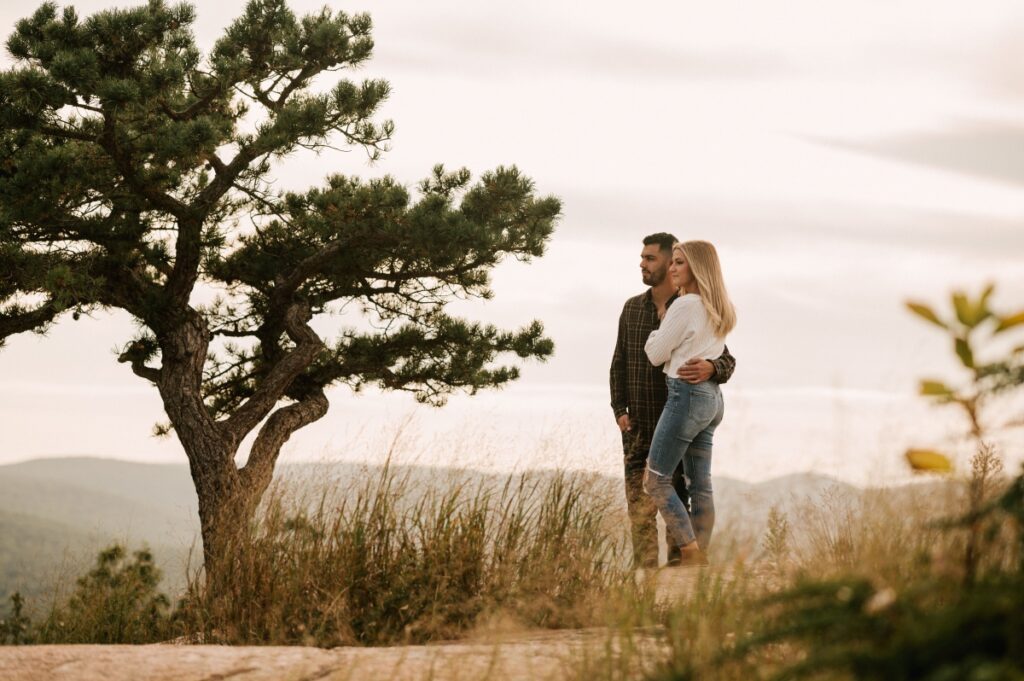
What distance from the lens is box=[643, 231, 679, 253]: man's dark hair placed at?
18.0ft

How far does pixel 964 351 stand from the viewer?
159cm

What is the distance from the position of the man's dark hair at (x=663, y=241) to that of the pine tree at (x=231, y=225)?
126 inches

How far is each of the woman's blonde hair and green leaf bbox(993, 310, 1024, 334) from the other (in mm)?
2950

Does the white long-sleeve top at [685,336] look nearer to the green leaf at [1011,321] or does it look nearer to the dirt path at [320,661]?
the dirt path at [320,661]

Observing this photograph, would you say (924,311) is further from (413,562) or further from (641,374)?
(641,374)

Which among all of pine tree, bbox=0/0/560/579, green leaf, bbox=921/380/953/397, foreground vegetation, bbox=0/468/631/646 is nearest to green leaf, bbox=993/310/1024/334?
green leaf, bbox=921/380/953/397

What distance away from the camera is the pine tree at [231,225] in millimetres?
7977

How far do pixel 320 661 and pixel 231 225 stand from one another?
25.2ft

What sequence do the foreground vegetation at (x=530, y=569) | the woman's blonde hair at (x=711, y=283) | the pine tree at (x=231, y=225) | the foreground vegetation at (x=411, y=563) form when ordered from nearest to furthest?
1. the foreground vegetation at (x=530, y=569)
2. the foreground vegetation at (x=411, y=563)
3. the woman's blonde hair at (x=711, y=283)
4. the pine tree at (x=231, y=225)

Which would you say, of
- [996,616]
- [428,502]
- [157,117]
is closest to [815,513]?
[428,502]

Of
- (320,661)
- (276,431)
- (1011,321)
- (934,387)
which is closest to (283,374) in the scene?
(276,431)

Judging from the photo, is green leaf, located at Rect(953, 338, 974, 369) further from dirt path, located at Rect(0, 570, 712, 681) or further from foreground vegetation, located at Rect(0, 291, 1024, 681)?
dirt path, located at Rect(0, 570, 712, 681)

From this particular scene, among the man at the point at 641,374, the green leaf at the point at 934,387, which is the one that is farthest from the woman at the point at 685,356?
the green leaf at the point at 934,387

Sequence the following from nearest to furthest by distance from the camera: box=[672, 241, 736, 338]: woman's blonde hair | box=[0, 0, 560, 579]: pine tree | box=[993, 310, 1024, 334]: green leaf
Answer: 1. box=[993, 310, 1024, 334]: green leaf
2. box=[672, 241, 736, 338]: woman's blonde hair
3. box=[0, 0, 560, 579]: pine tree
